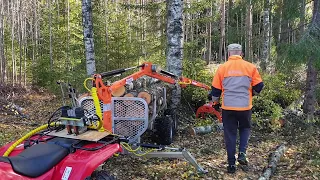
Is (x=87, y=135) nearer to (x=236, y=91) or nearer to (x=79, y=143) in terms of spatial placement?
(x=79, y=143)

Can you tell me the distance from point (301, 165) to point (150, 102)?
9.34 feet

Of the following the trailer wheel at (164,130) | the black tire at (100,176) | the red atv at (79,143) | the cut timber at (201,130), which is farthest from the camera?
the cut timber at (201,130)

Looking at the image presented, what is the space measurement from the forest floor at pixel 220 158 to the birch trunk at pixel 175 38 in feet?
4.24

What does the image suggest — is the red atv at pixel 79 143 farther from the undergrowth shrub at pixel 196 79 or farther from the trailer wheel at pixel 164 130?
the undergrowth shrub at pixel 196 79

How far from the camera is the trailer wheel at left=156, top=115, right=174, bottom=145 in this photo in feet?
21.8

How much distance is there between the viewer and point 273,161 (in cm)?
564

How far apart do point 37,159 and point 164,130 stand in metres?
3.56

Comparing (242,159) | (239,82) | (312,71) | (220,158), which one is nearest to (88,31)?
(220,158)

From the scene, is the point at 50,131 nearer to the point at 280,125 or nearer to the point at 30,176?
the point at 30,176

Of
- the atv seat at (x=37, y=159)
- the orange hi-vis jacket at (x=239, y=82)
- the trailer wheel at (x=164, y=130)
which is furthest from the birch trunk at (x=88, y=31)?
the atv seat at (x=37, y=159)

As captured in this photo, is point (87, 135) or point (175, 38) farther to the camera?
point (175, 38)

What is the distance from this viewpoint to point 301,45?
6.14m

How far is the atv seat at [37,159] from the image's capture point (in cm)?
324

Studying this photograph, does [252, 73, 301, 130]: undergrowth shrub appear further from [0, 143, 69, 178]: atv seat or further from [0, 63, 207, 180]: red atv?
[0, 143, 69, 178]: atv seat
